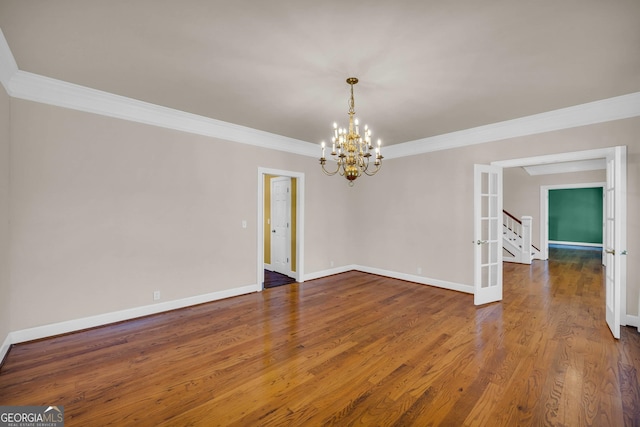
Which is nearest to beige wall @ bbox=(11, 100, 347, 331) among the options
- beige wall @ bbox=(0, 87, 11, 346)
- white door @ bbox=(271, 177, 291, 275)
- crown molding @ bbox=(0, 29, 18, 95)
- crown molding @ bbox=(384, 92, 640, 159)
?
beige wall @ bbox=(0, 87, 11, 346)

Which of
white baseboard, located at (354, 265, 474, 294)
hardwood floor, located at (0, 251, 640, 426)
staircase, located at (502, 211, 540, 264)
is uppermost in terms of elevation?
staircase, located at (502, 211, 540, 264)

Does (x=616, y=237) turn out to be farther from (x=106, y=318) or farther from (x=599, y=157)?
(x=106, y=318)

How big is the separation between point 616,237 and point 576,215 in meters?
10.6

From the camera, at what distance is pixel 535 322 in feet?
11.6

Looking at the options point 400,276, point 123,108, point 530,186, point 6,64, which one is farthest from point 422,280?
point 6,64

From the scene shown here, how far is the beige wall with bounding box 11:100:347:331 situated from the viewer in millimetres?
2982

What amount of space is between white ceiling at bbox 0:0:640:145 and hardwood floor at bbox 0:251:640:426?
9.13 feet

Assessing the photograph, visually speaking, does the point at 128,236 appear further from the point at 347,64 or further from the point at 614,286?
the point at 614,286

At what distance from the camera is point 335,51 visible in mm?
2439

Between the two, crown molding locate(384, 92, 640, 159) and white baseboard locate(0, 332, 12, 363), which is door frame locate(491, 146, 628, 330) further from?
white baseboard locate(0, 332, 12, 363)

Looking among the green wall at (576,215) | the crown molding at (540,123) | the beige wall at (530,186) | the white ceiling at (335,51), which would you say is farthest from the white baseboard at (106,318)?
the green wall at (576,215)

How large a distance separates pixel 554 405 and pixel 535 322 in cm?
185

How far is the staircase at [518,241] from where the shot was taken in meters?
7.56

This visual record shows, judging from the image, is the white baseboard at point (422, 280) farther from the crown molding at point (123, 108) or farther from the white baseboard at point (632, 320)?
the crown molding at point (123, 108)
